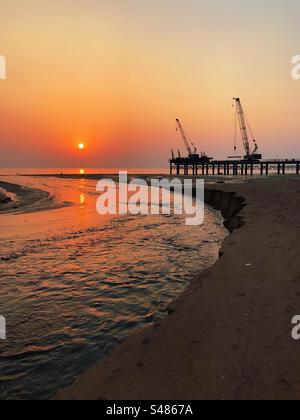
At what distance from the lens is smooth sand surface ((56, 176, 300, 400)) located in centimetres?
351

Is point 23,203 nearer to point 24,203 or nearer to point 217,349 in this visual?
point 24,203

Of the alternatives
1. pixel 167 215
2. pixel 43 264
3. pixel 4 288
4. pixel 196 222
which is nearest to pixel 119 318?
pixel 4 288

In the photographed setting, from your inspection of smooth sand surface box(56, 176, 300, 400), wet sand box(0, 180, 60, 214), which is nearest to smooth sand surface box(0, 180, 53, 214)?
wet sand box(0, 180, 60, 214)

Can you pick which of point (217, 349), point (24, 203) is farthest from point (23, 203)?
point (217, 349)

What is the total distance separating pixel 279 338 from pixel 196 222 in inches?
625

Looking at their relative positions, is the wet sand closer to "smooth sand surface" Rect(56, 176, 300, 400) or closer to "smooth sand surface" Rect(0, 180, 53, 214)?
"smooth sand surface" Rect(0, 180, 53, 214)

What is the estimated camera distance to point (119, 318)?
6.53 meters

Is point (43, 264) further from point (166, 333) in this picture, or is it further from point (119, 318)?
point (166, 333)

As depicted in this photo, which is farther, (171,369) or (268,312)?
(268,312)

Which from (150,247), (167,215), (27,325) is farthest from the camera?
(167,215)

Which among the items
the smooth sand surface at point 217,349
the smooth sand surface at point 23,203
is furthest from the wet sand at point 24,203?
the smooth sand surface at point 217,349

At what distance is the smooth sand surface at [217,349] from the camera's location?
11.5ft

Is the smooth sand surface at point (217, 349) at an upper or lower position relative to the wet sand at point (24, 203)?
lower

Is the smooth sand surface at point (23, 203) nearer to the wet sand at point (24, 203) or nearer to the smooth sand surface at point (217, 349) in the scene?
the wet sand at point (24, 203)
